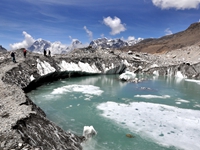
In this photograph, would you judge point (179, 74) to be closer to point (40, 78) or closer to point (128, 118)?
point (40, 78)

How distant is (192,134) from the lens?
9.47 m

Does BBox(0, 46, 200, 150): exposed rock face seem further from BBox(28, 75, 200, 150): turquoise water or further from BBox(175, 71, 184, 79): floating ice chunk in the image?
BBox(28, 75, 200, 150): turquoise water

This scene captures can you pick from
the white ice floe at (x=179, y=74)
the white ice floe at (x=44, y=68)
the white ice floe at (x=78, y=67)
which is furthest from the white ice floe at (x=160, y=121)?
the white ice floe at (x=179, y=74)

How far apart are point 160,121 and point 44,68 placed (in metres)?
16.5

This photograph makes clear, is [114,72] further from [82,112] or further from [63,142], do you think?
[63,142]

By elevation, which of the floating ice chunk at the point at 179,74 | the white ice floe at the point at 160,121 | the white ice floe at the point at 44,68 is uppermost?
the white ice floe at the point at 44,68

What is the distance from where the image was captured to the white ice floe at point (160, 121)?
8844 mm

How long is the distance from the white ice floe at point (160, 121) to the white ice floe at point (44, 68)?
427 inches

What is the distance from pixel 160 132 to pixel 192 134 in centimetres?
166

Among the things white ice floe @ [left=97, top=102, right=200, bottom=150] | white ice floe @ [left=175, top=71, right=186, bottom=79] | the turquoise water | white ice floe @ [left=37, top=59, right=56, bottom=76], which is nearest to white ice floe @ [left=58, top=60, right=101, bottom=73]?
white ice floe @ [left=37, top=59, right=56, bottom=76]

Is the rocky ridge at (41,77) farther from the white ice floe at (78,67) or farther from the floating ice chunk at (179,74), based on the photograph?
the floating ice chunk at (179,74)

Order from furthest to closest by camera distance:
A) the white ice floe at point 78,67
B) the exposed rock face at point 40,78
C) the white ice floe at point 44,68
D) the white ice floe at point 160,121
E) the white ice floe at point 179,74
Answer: the white ice floe at point 179,74, the white ice floe at point 78,67, the white ice floe at point 44,68, the white ice floe at point 160,121, the exposed rock face at point 40,78

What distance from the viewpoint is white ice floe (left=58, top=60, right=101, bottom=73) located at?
27703 mm

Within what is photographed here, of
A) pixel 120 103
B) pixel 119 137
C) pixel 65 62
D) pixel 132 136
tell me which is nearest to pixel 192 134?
pixel 132 136
